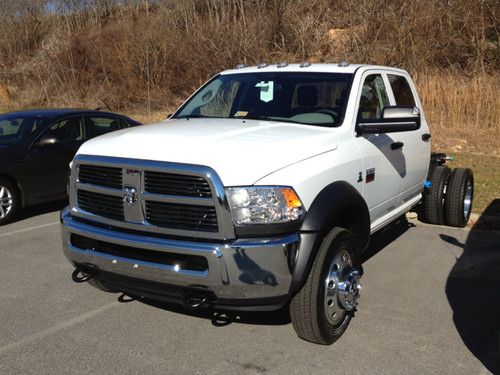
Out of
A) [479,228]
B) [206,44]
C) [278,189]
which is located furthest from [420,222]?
[206,44]

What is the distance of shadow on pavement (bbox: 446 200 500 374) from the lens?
379 centimetres

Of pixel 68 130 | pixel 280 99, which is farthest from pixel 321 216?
pixel 68 130

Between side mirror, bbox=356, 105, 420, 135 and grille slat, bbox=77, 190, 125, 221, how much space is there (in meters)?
2.04

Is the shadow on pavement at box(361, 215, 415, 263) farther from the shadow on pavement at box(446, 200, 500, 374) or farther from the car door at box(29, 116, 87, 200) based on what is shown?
the car door at box(29, 116, 87, 200)

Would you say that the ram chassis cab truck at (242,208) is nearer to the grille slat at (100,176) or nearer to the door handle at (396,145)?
the grille slat at (100,176)

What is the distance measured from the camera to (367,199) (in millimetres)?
4441

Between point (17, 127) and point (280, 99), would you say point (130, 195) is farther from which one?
point (17, 127)

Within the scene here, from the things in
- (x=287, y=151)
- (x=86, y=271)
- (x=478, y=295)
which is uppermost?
(x=287, y=151)

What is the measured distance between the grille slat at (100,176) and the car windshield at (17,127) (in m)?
4.43

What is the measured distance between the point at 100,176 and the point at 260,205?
121 cm

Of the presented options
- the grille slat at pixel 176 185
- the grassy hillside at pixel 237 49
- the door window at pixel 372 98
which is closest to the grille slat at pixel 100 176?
the grille slat at pixel 176 185

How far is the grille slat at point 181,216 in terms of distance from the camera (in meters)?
3.27

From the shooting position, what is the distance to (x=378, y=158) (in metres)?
4.64

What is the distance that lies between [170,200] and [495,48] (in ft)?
48.1
